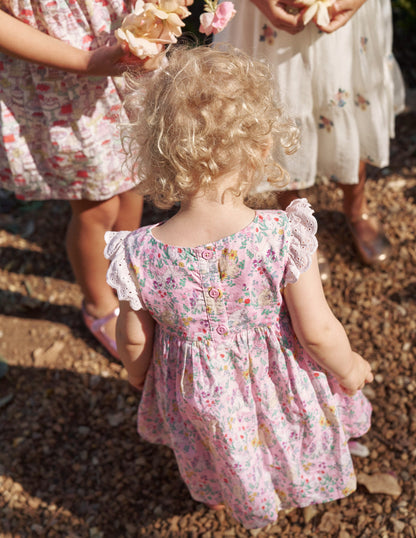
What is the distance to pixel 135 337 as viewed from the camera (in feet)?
5.07

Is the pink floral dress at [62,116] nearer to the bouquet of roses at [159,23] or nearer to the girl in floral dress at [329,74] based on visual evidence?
the bouquet of roses at [159,23]

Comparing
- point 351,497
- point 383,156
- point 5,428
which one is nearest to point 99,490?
point 5,428

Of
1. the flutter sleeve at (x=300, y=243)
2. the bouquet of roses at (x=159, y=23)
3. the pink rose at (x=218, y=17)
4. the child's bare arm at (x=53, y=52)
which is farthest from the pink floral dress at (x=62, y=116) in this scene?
the flutter sleeve at (x=300, y=243)

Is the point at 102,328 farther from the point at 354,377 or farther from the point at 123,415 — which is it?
the point at 354,377

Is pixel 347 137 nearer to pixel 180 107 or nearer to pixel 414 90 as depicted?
pixel 180 107

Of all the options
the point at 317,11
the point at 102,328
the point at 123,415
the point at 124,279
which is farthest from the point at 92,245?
the point at 317,11

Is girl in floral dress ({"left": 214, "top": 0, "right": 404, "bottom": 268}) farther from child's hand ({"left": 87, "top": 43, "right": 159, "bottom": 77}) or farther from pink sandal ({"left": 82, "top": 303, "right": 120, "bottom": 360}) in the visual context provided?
pink sandal ({"left": 82, "top": 303, "right": 120, "bottom": 360})

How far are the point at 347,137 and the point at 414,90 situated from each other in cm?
164

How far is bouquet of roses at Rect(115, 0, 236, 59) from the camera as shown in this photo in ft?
4.90

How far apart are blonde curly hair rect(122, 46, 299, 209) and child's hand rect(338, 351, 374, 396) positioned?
1.88 feet

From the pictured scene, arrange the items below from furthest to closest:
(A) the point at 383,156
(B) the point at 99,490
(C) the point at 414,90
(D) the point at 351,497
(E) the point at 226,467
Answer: (C) the point at 414,90
(A) the point at 383,156
(B) the point at 99,490
(D) the point at 351,497
(E) the point at 226,467

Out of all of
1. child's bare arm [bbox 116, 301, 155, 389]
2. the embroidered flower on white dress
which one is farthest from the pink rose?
child's bare arm [bbox 116, 301, 155, 389]

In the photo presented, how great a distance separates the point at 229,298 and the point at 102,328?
1219 millimetres

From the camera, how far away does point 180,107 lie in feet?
4.13
